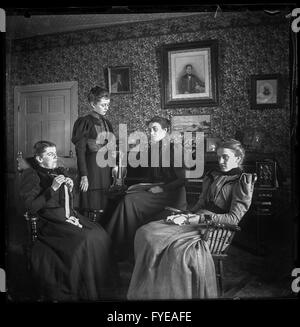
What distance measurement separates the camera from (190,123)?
1947 mm

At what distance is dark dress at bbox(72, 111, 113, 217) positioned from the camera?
76.2 inches

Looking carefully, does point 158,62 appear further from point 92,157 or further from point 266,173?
point 266,173

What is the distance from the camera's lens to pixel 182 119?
1.95 m

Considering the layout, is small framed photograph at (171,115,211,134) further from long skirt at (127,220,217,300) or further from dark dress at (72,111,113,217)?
long skirt at (127,220,217,300)

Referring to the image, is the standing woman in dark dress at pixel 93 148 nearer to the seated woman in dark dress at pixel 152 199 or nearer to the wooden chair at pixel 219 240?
the seated woman in dark dress at pixel 152 199

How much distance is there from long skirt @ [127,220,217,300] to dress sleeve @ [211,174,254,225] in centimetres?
16

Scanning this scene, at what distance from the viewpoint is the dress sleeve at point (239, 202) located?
1.88 m

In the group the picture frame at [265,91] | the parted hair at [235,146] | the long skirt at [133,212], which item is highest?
the picture frame at [265,91]

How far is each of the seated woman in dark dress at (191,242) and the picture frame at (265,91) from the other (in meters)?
0.26

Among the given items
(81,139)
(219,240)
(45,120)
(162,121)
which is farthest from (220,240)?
(45,120)

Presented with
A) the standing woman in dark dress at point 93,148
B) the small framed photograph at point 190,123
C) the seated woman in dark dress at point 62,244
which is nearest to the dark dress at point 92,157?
the standing woman in dark dress at point 93,148

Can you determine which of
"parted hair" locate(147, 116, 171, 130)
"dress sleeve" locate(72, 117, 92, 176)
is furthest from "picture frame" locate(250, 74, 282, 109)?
"dress sleeve" locate(72, 117, 92, 176)

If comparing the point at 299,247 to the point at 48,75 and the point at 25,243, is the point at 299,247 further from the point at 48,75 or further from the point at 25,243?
the point at 48,75
